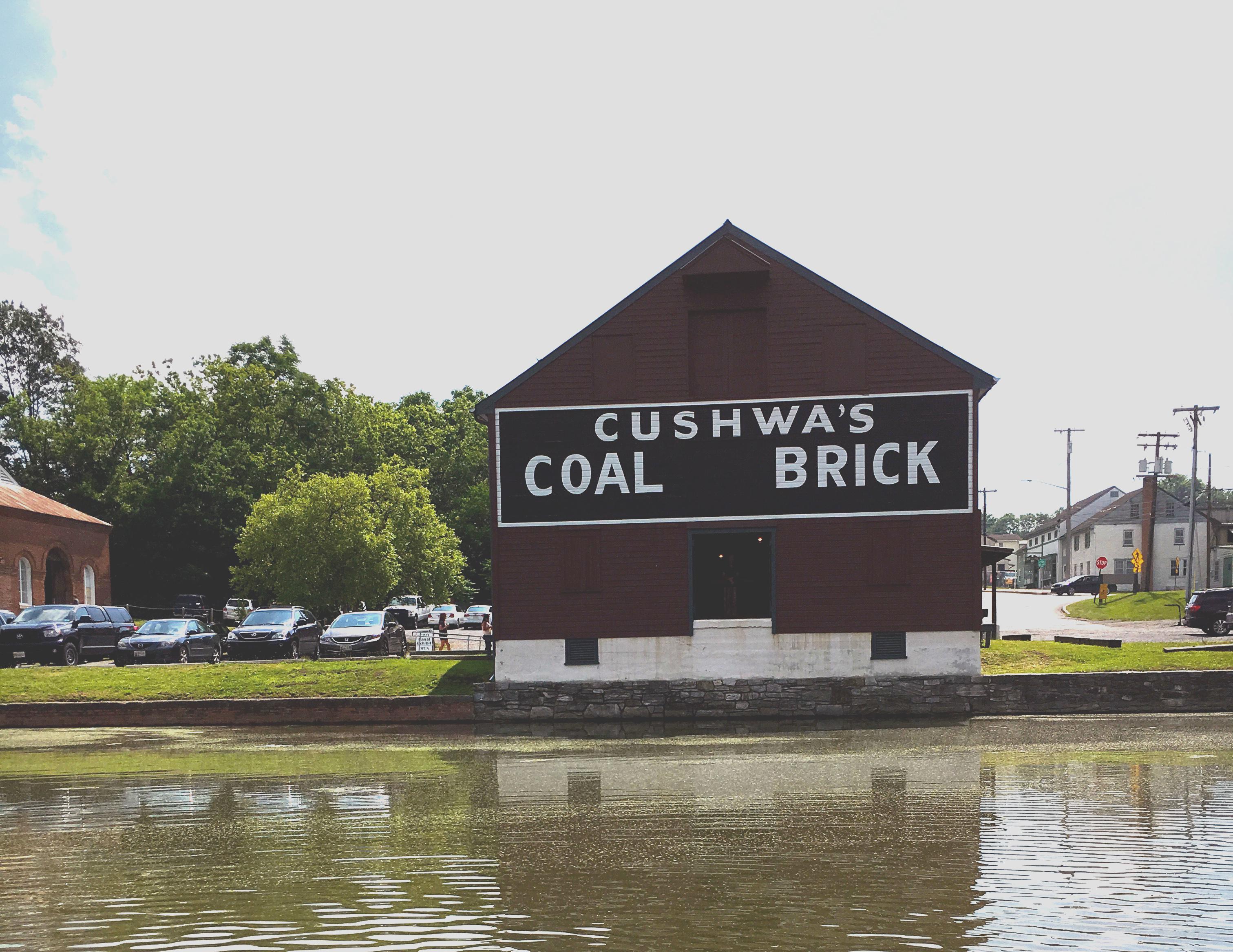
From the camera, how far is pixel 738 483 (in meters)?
24.8

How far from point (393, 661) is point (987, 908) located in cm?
2119

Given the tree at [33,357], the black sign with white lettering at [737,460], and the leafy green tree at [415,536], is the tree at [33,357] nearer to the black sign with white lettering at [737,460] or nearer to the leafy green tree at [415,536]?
the leafy green tree at [415,536]

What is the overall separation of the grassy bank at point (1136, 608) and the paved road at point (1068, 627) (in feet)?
3.08

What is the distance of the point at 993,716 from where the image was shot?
22.9 m

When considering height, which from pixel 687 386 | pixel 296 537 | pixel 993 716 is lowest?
pixel 993 716

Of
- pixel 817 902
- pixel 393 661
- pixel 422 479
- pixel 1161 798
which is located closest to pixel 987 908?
pixel 817 902

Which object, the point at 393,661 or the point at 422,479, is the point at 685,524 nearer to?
the point at 393,661

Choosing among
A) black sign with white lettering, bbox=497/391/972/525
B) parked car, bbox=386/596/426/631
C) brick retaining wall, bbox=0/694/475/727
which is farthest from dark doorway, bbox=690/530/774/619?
parked car, bbox=386/596/426/631

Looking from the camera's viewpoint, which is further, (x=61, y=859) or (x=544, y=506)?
(x=544, y=506)

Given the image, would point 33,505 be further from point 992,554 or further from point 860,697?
point 992,554

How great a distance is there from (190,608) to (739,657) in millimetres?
33665

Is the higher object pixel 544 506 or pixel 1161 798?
pixel 544 506

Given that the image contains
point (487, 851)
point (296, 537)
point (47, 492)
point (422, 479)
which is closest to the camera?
point (487, 851)

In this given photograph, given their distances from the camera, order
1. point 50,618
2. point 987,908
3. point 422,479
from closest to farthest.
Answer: point 987,908
point 50,618
point 422,479
